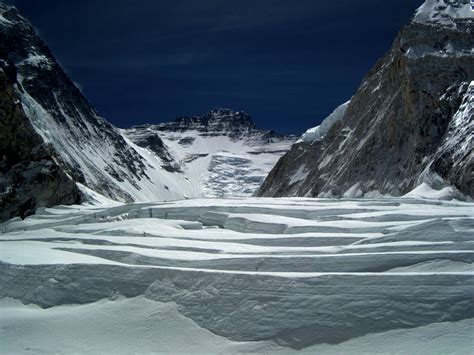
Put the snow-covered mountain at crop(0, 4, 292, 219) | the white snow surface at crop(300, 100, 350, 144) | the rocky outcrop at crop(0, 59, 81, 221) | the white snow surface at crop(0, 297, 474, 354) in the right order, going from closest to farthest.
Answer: the white snow surface at crop(0, 297, 474, 354)
the rocky outcrop at crop(0, 59, 81, 221)
the white snow surface at crop(300, 100, 350, 144)
the snow-covered mountain at crop(0, 4, 292, 219)

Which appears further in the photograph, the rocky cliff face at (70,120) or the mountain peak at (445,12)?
the rocky cliff face at (70,120)

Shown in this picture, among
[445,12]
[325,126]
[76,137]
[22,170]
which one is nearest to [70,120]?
[76,137]

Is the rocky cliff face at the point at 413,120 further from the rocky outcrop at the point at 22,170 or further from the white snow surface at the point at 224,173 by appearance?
the white snow surface at the point at 224,173

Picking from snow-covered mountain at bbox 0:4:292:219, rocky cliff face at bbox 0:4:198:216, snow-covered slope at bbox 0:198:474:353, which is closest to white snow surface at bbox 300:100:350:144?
snow-covered mountain at bbox 0:4:292:219

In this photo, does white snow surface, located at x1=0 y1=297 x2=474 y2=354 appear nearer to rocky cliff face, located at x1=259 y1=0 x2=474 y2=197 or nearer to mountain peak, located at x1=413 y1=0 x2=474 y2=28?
rocky cliff face, located at x1=259 y1=0 x2=474 y2=197

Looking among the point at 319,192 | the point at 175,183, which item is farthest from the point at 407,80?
the point at 175,183

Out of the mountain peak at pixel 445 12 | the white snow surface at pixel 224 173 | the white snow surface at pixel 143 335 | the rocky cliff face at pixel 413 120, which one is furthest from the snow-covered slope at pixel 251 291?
the white snow surface at pixel 224 173

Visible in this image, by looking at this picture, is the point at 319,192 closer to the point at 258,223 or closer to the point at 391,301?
the point at 258,223
